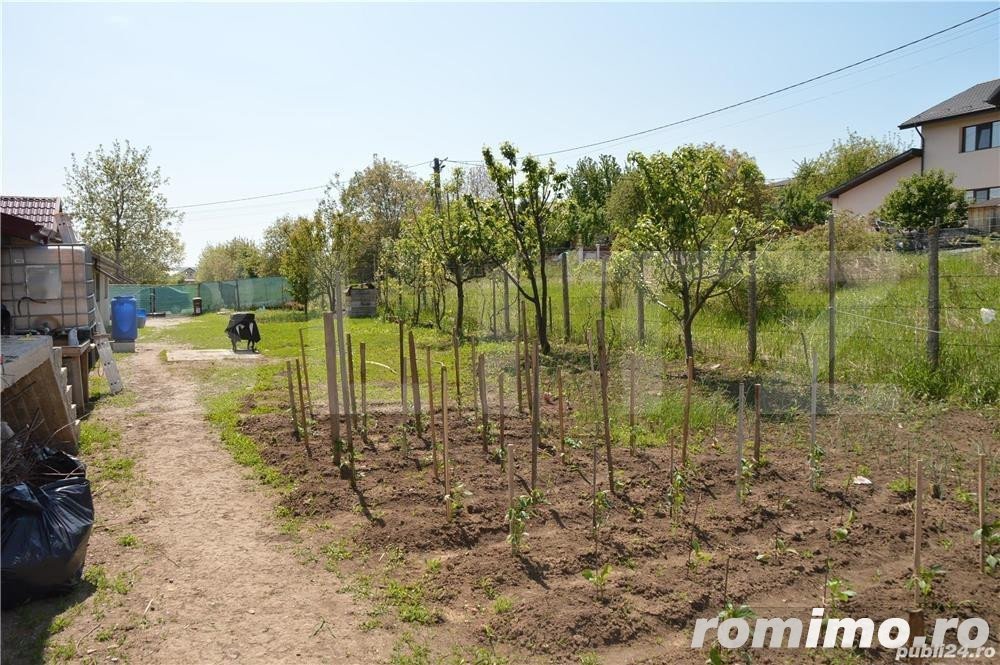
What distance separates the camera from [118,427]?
7871 millimetres

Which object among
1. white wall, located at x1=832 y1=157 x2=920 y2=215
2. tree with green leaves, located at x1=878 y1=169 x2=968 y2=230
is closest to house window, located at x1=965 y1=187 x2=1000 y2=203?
white wall, located at x1=832 y1=157 x2=920 y2=215

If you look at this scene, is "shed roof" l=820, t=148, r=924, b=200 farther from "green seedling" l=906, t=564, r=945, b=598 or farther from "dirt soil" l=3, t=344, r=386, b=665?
"dirt soil" l=3, t=344, r=386, b=665

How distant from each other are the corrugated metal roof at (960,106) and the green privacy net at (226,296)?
27.2 m

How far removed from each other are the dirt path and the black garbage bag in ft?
1.08

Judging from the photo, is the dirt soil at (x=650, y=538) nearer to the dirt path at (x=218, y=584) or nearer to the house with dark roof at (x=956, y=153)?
the dirt path at (x=218, y=584)

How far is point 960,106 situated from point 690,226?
2433 cm

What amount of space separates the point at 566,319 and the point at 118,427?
7.22 m

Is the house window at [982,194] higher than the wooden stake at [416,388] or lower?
higher

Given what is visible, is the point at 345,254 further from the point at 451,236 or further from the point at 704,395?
the point at 704,395

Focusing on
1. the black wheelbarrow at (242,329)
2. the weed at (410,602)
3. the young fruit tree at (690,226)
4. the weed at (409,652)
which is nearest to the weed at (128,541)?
the weed at (410,602)

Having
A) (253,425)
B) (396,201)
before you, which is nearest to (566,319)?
(253,425)

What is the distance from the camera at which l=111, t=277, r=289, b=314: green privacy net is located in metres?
33.3

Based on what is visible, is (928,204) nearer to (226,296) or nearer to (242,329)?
(242,329)

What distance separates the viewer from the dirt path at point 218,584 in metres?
3.43
